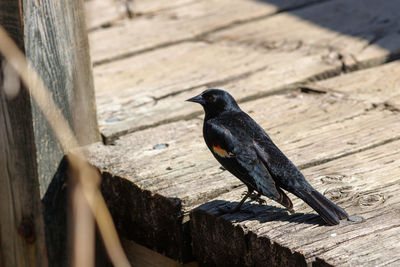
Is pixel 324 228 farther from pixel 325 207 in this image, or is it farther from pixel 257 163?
pixel 257 163

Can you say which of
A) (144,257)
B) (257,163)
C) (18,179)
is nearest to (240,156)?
(257,163)

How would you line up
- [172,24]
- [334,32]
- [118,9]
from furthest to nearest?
[118,9] → [172,24] → [334,32]

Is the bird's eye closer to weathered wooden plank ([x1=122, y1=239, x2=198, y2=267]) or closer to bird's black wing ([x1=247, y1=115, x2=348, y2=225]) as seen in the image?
bird's black wing ([x1=247, y1=115, x2=348, y2=225])

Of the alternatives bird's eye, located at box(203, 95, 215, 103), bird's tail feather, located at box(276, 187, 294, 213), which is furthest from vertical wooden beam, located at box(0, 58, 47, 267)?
bird's tail feather, located at box(276, 187, 294, 213)

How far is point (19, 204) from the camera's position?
3.29 m

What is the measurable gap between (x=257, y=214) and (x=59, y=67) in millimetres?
1094

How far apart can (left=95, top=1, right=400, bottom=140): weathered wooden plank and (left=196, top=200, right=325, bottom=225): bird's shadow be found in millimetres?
891

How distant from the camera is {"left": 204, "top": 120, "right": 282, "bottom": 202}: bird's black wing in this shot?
2500 millimetres

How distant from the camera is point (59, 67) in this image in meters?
3.08

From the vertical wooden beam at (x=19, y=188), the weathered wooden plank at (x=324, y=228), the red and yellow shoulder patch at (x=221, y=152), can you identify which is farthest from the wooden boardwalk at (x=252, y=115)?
the vertical wooden beam at (x=19, y=188)

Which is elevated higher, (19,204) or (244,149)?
(244,149)

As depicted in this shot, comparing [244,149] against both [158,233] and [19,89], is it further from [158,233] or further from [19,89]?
[19,89]

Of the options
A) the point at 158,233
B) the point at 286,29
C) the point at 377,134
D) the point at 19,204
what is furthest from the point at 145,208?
the point at 286,29

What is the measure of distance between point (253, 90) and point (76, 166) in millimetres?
1017
